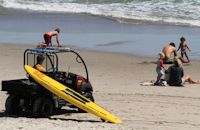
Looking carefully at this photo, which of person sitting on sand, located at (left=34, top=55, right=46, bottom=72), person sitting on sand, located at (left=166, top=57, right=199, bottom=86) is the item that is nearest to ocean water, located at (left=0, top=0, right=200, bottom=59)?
person sitting on sand, located at (left=166, top=57, right=199, bottom=86)

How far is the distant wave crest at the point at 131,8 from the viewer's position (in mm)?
34406

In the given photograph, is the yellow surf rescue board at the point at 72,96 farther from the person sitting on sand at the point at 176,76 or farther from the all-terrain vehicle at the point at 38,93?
the person sitting on sand at the point at 176,76

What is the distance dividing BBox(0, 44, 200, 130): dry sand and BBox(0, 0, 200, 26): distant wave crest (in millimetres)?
13853

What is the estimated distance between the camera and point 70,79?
10.9 m

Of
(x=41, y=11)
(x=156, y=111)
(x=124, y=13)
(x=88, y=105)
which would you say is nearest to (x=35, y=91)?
(x=88, y=105)

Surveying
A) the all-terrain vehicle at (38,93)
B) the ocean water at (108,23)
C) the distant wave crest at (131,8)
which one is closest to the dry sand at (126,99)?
the all-terrain vehicle at (38,93)

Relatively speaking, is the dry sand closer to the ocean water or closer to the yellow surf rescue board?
the yellow surf rescue board

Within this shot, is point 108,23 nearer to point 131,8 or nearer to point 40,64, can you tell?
point 131,8

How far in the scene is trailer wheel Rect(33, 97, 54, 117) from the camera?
10.4 m

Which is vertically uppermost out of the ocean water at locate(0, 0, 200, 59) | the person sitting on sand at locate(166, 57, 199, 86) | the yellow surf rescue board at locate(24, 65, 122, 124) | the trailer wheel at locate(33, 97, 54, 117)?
the yellow surf rescue board at locate(24, 65, 122, 124)

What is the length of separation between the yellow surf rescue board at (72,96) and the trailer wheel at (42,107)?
1.08 feet

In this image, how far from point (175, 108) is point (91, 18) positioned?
2344cm

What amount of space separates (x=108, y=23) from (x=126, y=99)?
19.3 m

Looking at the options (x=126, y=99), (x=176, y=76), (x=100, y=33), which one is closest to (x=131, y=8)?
(x=100, y=33)
